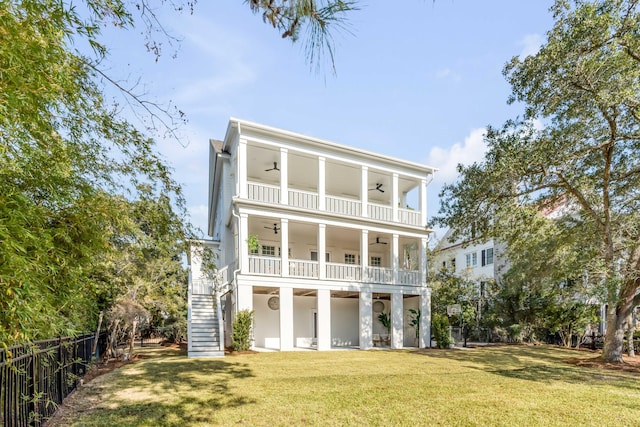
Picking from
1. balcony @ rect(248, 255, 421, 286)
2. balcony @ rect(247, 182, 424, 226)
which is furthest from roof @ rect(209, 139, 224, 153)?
balcony @ rect(248, 255, 421, 286)

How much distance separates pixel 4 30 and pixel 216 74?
66.3 inches

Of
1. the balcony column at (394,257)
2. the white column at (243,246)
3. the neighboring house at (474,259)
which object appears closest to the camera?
the white column at (243,246)

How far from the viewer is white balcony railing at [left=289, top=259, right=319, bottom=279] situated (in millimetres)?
15391

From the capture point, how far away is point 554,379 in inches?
343

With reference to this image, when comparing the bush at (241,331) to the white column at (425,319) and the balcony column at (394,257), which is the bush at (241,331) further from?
the white column at (425,319)

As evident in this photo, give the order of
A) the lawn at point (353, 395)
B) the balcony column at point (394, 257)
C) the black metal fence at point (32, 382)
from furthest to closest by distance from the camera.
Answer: the balcony column at point (394, 257) → the lawn at point (353, 395) → the black metal fence at point (32, 382)

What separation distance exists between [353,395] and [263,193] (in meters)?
9.45

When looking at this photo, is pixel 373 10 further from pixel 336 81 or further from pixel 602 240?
pixel 602 240

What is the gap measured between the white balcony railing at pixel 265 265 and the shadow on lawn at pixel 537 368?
6.39 metres

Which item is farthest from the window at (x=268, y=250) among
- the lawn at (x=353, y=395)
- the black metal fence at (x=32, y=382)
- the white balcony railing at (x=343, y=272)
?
the black metal fence at (x=32, y=382)

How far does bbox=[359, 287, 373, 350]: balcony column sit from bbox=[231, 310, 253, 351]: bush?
15.8ft

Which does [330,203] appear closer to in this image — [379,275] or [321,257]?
[321,257]

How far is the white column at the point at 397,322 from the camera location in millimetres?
16047

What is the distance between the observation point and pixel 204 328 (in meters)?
13.5
